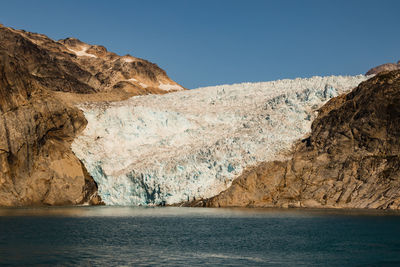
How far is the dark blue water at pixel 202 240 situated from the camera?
75.2 ft

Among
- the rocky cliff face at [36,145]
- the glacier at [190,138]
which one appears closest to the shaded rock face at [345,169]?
the glacier at [190,138]

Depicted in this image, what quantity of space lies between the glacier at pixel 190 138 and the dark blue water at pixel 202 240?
472 inches

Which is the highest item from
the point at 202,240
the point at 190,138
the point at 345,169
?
the point at 190,138

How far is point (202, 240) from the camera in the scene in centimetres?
2920

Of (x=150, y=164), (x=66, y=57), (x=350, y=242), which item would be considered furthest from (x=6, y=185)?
(x=66, y=57)

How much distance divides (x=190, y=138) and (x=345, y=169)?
20.0 metres

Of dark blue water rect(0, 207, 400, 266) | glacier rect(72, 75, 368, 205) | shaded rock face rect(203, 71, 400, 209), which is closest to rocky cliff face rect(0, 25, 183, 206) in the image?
glacier rect(72, 75, 368, 205)

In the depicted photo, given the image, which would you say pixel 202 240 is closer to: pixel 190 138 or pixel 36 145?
pixel 36 145

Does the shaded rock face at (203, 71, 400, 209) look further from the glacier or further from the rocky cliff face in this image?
the rocky cliff face

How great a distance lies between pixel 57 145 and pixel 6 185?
7531 millimetres

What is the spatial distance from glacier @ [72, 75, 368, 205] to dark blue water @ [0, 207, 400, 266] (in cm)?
1198

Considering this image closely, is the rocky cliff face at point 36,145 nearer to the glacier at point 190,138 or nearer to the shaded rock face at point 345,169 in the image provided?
the glacier at point 190,138

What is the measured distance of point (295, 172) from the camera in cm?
5362

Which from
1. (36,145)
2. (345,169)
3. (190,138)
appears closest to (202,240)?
(345,169)
